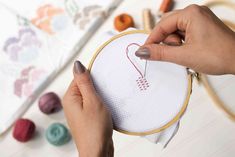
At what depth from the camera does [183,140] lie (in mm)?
655

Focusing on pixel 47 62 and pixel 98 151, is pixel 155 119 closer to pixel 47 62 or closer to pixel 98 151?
pixel 98 151

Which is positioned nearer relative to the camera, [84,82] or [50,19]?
[84,82]

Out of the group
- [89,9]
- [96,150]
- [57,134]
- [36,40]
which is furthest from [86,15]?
[96,150]

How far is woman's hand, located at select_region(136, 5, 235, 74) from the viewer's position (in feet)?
1.53

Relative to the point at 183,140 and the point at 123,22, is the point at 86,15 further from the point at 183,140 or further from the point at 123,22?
the point at 183,140

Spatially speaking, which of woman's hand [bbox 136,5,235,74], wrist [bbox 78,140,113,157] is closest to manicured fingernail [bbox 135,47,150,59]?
woman's hand [bbox 136,5,235,74]

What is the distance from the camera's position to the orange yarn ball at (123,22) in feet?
2.28

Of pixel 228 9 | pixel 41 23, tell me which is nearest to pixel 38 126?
pixel 41 23

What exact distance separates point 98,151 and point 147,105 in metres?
0.10

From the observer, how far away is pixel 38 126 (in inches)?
27.2

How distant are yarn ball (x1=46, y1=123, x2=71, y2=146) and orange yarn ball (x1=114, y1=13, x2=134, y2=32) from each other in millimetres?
236

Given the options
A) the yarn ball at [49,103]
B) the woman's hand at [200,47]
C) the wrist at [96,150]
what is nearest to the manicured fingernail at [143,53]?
the woman's hand at [200,47]

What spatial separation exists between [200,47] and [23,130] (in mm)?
389

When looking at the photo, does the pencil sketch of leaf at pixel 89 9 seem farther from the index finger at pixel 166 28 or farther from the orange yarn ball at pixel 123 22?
the index finger at pixel 166 28
